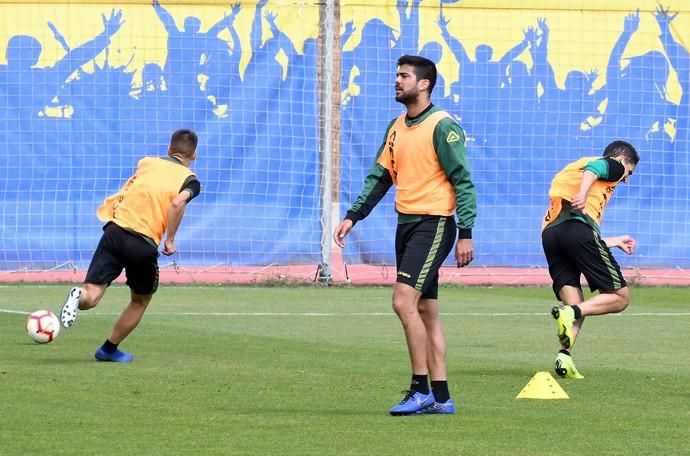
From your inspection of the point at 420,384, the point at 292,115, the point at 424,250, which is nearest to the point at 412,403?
the point at 420,384

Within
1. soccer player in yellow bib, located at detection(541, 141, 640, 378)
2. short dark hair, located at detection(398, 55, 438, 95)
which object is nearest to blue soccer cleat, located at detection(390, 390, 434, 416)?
short dark hair, located at detection(398, 55, 438, 95)

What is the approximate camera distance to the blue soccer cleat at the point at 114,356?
11477 millimetres

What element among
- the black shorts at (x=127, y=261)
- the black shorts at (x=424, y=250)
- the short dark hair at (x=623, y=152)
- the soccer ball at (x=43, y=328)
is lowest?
the soccer ball at (x=43, y=328)

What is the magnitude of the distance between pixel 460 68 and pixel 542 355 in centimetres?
917

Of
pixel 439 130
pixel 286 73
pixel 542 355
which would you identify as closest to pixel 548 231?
pixel 542 355

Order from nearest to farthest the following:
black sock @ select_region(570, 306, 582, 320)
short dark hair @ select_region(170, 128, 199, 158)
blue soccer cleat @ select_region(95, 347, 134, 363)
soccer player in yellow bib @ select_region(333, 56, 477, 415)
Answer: soccer player in yellow bib @ select_region(333, 56, 477, 415) → black sock @ select_region(570, 306, 582, 320) → blue soccer cleat @ select_region(95, 347, 134, 363) → short dark hair @ select_region(170, 128, 199, 158)

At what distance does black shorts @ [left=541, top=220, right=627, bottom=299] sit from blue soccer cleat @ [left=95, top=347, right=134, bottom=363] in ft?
10.4

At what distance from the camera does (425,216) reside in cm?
899

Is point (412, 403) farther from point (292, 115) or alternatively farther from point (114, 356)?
point (292, 115)

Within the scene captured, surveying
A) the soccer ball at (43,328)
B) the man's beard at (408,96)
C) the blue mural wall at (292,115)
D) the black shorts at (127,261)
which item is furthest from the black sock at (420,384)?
the blue mural wall at (292,115)

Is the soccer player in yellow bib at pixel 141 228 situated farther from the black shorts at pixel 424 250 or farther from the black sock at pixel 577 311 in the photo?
the black shorts at pixel 424 250

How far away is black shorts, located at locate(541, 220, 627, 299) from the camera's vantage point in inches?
460

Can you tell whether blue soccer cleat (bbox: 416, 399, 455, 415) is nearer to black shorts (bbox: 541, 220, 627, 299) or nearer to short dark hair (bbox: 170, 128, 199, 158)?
black shorts (bbox: 541, 220, 627, 299)

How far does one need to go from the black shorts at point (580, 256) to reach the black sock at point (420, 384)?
3152mm
